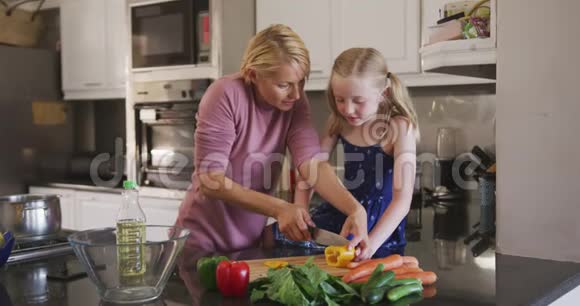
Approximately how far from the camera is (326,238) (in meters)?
1.30

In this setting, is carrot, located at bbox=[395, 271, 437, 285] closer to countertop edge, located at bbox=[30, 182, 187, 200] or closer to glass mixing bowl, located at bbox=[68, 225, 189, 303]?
glass mixing bowl, located at bbox=[68, 225, 189, 303]

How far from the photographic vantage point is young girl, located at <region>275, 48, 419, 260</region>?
1.36 meters

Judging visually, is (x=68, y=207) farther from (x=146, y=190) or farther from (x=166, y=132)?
(x=166, y=132)

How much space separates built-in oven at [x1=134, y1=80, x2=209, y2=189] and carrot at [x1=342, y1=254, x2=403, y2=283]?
6.52 feet

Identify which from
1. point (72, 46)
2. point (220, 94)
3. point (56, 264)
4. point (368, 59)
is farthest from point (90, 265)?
point (72, 46)

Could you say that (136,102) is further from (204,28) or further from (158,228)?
(158,228)

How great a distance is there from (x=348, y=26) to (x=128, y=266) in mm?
2071

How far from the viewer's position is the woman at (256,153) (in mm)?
1363

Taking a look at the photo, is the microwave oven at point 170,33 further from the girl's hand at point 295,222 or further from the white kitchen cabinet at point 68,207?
the girl's hand at point 295,222

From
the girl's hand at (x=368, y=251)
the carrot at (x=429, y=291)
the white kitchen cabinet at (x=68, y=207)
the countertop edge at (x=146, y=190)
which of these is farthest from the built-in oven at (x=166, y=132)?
the carrot at (x=429, y=291)

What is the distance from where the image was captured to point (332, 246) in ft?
4.14

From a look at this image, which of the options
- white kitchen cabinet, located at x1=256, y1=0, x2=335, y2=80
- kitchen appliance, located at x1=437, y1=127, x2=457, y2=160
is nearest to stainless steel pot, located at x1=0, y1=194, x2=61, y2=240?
white kitchen cabinet, located at x1=256, y1=0, x2=335, y2=80

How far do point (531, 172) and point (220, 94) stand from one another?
0.73 metres

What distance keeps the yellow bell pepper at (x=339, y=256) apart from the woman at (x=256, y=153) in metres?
0.09
